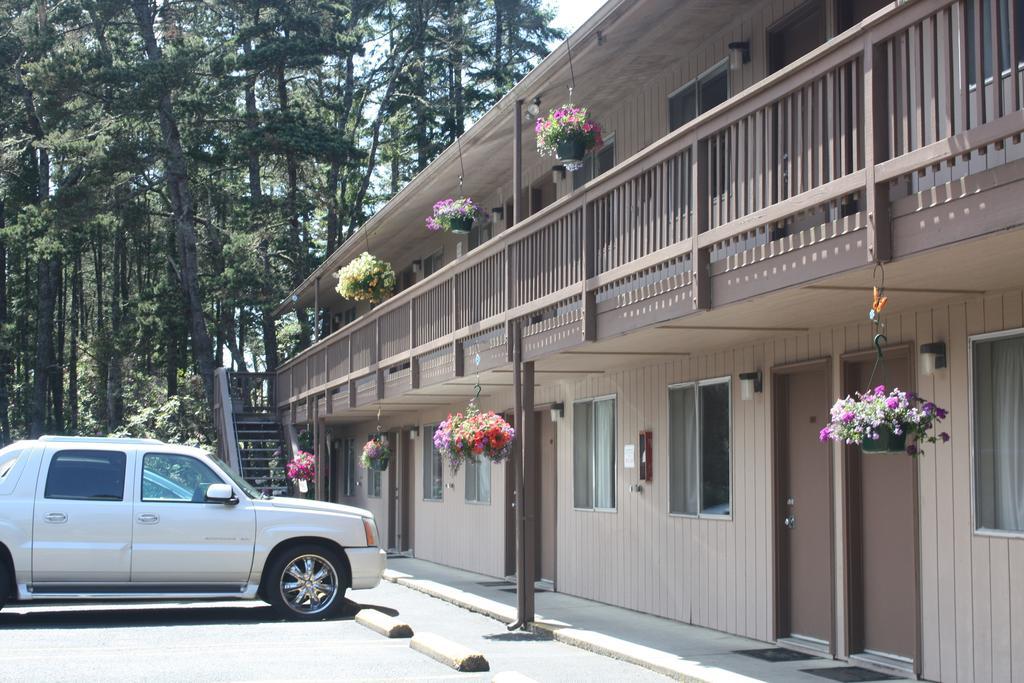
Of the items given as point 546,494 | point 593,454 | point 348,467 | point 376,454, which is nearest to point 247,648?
point 593,454

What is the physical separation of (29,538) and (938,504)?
28.3ft

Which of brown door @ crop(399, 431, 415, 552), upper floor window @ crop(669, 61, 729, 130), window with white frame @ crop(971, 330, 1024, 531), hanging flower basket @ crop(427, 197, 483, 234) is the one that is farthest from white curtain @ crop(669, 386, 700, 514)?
brown door @ crop(399, 431, 415, 552)

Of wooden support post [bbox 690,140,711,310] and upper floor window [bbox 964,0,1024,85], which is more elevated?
upper floor window [bbox 964,0,1024,85]

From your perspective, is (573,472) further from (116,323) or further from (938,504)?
(116,323)

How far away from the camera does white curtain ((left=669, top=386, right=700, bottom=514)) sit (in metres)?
12.8

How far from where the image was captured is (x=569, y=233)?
38.9 feet

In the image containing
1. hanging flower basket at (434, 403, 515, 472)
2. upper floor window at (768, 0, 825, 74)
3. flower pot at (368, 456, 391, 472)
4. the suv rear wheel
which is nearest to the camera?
upper floor window at (768, 0, 825, 74)

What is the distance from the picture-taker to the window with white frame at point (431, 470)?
21.5m

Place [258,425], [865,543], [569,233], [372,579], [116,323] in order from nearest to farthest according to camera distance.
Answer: [865,543]
[569,233]
[372,579]
[258,425]
[116,323]

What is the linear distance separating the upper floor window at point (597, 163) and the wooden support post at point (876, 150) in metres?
7.65

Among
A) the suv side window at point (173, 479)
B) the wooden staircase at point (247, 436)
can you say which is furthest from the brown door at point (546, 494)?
the wooden staircase at point (247, 436)

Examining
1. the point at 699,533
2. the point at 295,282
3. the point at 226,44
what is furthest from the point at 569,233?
the point at 226,44

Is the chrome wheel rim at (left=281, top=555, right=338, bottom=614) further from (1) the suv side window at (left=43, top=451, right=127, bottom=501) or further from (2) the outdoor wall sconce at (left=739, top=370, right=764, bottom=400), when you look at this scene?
(2) the outdoor wall sconce at (left=739, top=370, right=764, bottom=400)

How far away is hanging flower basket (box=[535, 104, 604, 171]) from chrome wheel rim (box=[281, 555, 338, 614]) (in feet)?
16.5
